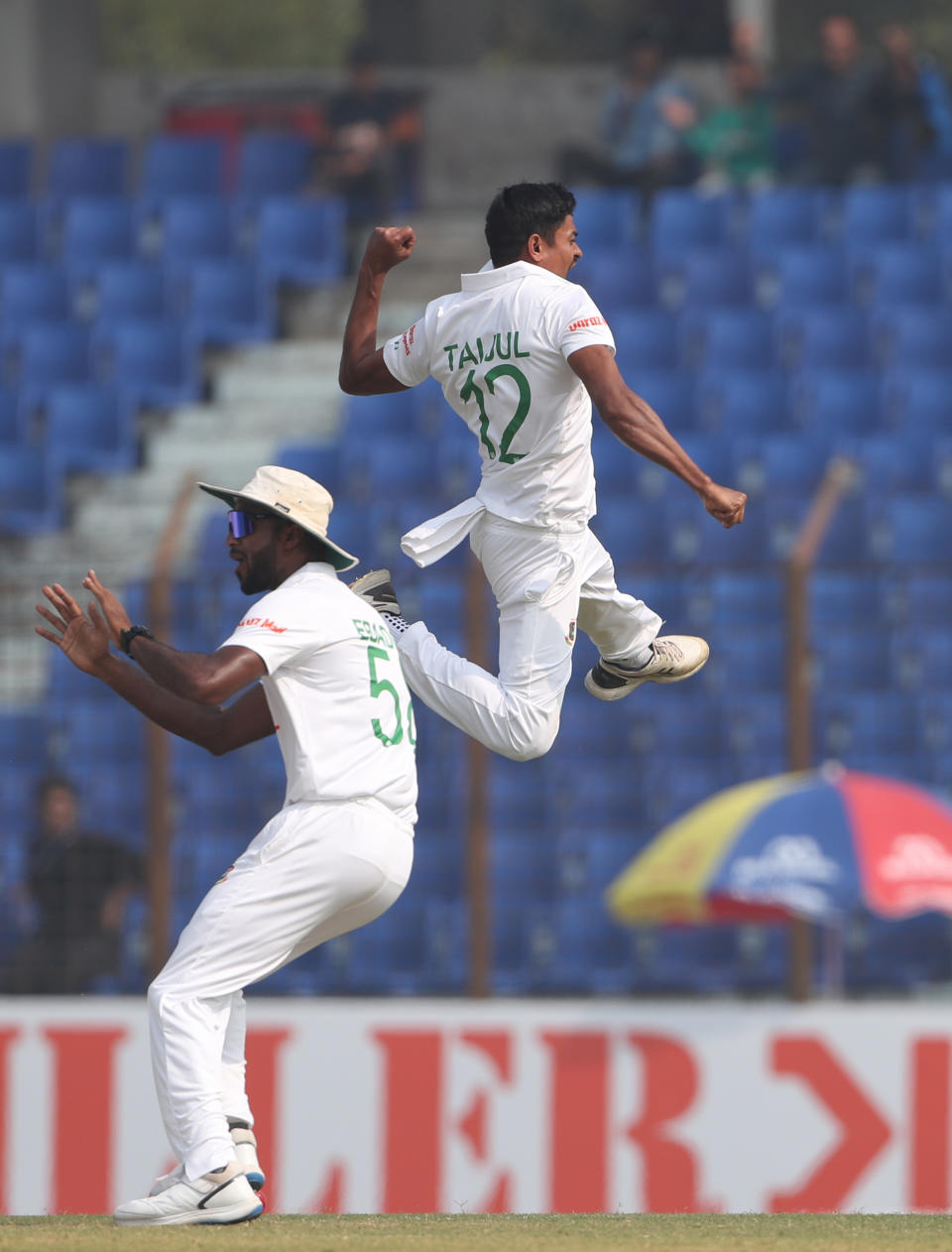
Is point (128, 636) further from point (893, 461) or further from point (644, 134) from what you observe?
point (644, 134)

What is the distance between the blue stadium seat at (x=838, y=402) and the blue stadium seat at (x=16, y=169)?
7.53m

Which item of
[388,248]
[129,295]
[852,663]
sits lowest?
[852,663]

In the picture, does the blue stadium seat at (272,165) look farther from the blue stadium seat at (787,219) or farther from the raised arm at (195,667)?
the raised arm at (195,667)

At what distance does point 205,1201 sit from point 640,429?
2.39 metres

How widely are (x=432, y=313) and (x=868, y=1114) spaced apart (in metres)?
4.93

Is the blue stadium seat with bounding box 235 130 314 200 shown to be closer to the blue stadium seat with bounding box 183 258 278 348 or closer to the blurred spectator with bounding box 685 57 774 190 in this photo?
the blue stadium seat with bounding box 183 258 278 348

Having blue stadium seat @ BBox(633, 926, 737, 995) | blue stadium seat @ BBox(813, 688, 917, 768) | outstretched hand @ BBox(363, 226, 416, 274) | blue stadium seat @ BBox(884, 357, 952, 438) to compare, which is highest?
blue stadium seat @ BBox(884, 357, 952, 438)

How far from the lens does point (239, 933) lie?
20.3 feet

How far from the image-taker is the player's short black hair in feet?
22.1

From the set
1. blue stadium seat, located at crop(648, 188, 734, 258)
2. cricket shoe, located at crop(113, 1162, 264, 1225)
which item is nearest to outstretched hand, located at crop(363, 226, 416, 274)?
cricket shoe, located at crop(113, 1162, 264, 1225)


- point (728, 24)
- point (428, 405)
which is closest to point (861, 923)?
point (428, 405)

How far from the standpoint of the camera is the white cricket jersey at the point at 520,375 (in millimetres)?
6629

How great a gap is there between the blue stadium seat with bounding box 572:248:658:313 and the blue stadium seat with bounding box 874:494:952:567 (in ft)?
9.87

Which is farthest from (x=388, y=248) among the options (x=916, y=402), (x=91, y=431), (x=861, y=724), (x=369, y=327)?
(x=91, y=431)
